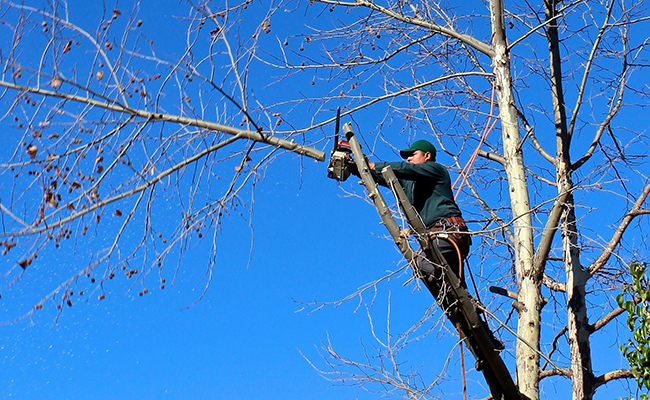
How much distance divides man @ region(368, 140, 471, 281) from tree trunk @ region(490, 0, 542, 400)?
0.61 meters

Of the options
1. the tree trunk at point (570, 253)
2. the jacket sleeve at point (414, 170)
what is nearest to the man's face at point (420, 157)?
the jacket sleeve at point (414, 170)

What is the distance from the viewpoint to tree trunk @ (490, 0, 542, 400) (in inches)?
254

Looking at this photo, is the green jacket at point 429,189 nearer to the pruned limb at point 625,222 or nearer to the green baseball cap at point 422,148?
the green baseball cap at point 422,148

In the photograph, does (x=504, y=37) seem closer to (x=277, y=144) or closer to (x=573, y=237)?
(x=573, y=237)

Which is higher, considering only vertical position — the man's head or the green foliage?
the man's head

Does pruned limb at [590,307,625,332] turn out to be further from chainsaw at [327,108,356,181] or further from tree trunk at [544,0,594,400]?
chainsaw at [327,108,356,181]

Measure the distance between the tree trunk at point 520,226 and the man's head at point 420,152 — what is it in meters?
0.79

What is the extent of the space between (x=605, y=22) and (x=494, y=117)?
6.13ft

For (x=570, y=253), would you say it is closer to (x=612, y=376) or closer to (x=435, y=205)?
(x=612, y=376)

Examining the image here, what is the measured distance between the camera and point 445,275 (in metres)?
5.81

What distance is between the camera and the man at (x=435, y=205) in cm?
588

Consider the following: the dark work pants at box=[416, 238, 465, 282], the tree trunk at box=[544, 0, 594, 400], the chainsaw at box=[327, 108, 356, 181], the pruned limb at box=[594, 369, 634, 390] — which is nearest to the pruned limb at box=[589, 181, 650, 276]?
the tree trunk at box=[544, 0, 594, 400]

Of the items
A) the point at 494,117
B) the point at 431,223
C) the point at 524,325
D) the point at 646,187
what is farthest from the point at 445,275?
the point at 646,187

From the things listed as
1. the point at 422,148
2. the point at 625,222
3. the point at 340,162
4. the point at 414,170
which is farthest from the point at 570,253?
the point at 340,162
